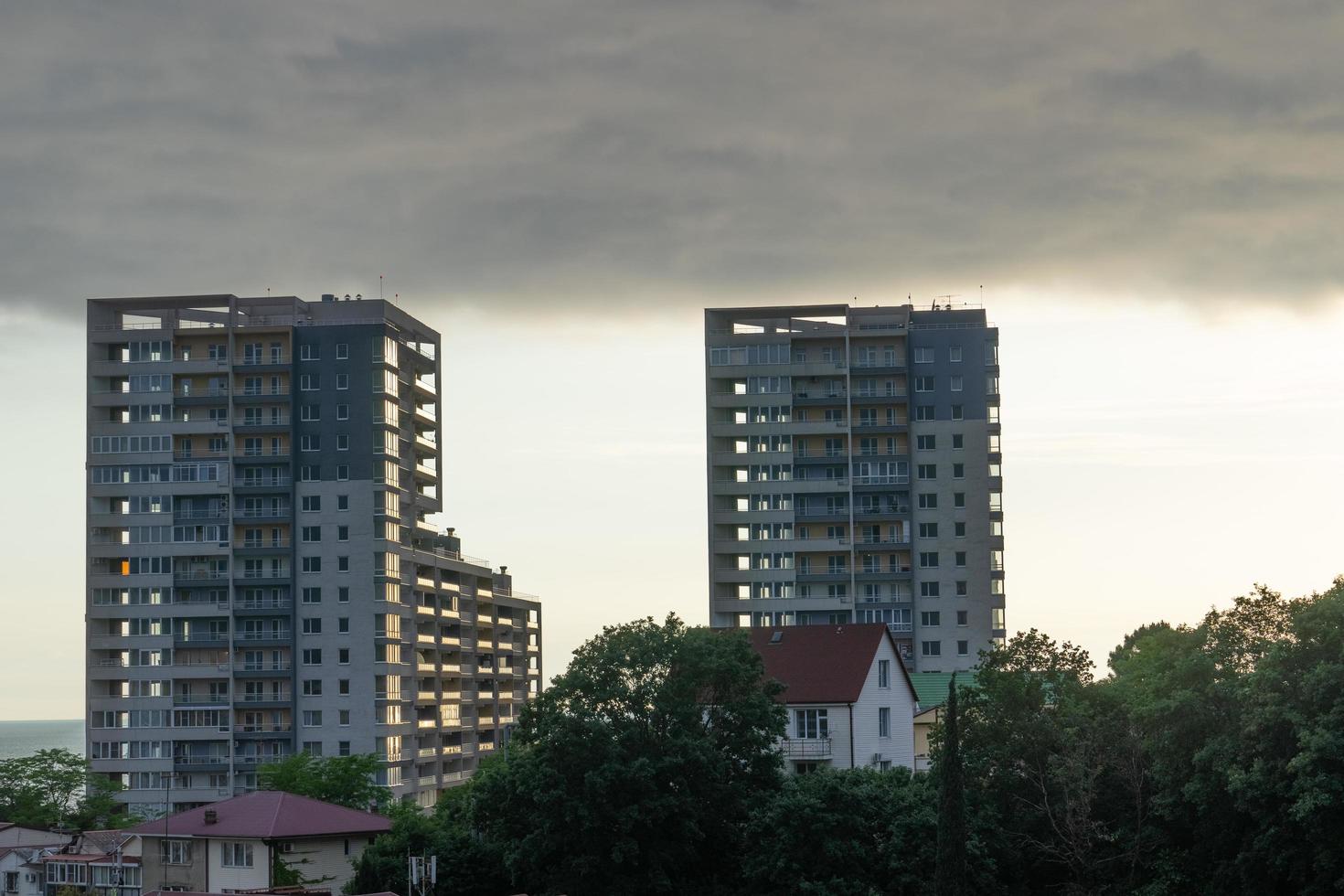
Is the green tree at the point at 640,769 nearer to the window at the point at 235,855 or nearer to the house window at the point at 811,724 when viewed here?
Answer: the house window at the point at 811,724

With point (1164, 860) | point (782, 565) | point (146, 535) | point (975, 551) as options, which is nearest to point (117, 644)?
point (146, 535)

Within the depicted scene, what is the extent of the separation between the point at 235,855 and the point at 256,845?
208 centimetres

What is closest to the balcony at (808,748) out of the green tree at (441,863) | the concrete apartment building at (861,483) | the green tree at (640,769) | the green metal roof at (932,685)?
the green tree at (640,769)

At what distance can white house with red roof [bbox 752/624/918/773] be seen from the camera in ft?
329

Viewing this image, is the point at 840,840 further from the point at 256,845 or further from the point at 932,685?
the point at 932,685

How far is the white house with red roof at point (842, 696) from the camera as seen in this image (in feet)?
329

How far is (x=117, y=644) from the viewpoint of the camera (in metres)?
166

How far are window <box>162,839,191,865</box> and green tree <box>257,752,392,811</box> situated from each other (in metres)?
31.1

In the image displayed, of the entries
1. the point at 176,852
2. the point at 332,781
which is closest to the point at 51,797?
the point at 332,781

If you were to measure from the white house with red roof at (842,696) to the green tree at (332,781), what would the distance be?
42.0 meters

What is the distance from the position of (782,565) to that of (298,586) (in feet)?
162

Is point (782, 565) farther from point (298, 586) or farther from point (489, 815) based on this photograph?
point (489, 815)

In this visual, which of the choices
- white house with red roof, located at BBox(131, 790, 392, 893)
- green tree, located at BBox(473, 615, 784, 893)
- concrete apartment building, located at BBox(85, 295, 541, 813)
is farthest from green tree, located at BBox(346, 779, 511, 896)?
concrete apartment building, located at BBox(85, 295, 541, 813)

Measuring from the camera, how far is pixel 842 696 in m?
100
